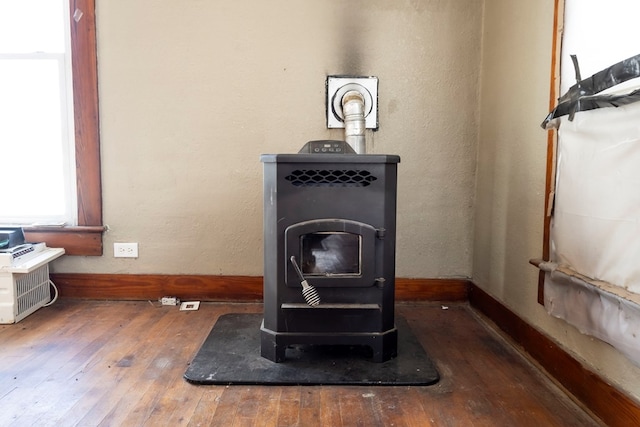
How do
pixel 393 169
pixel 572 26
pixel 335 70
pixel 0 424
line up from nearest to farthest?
pixel 0 424 → pixel 572 26 → pixel 393 169 → pixel 335 70

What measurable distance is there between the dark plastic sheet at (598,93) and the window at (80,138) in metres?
2.38

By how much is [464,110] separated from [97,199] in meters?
2.23

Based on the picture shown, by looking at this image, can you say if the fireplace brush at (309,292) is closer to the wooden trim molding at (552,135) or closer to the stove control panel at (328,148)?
the stove control panel at (328,148)

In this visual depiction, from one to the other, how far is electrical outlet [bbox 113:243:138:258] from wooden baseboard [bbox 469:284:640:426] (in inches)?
81.3

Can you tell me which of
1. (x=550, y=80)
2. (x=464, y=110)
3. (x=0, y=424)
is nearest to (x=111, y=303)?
(x=0, y=424)

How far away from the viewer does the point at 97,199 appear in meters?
2.64

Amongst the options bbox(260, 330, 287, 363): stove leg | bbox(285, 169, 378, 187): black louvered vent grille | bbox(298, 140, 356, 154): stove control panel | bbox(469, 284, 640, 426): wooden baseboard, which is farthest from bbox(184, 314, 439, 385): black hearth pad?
bbox(298, 140, 356, 154): stove control panel

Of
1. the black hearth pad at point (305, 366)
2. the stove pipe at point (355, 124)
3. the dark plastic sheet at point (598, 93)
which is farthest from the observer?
the stove pipe at point (355, 124)

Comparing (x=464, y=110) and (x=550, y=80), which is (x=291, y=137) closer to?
(x=464, y=110)

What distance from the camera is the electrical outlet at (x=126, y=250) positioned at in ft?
8.77

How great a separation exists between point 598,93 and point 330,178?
3.17 ft

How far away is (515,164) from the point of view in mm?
2172

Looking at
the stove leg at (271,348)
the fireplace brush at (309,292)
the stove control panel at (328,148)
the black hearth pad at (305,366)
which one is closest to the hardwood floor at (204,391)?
the black hearth pad at (305,366)

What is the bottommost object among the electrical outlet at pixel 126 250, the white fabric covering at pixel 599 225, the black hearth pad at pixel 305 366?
the black hearth pad at pixel 305 366
